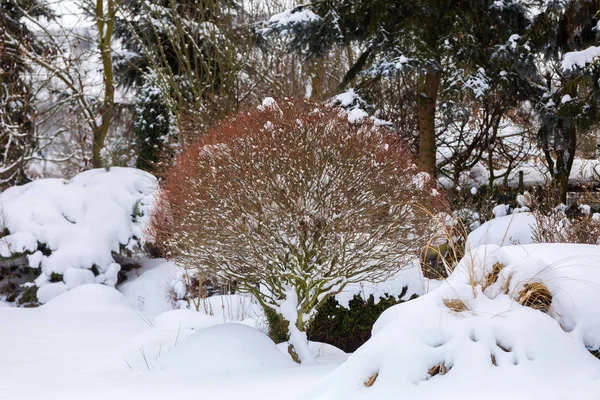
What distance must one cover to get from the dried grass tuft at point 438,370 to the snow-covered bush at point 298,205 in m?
2.24

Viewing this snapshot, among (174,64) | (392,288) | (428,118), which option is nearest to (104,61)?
(174,64)

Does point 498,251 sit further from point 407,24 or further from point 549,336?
point 407,24

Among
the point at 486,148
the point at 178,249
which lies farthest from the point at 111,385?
the point at 486,148

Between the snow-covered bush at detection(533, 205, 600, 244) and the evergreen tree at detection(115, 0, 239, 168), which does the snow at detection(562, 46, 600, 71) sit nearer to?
the snow-covered bush at detection(533, 205, 600, 244)

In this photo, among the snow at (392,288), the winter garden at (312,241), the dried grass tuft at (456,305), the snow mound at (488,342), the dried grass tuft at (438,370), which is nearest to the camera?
the snow mound at (488,342)

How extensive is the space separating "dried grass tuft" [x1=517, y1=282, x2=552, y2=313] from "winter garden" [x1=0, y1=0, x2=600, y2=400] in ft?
0.05

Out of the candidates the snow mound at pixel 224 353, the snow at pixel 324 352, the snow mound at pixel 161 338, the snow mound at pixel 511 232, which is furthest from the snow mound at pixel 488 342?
the snow mound at pixel 511 232

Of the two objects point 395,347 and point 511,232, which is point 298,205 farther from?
point 511,232

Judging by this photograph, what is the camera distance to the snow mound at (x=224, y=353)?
568 centimetres

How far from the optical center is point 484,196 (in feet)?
44.5

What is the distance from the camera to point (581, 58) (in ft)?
34.9

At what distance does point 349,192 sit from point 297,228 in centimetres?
59

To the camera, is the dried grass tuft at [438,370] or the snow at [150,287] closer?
the dried grass tuft at [438,370]

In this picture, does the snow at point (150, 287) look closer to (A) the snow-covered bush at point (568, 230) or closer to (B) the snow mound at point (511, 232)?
(B) the snow mound at point (511, 232)
